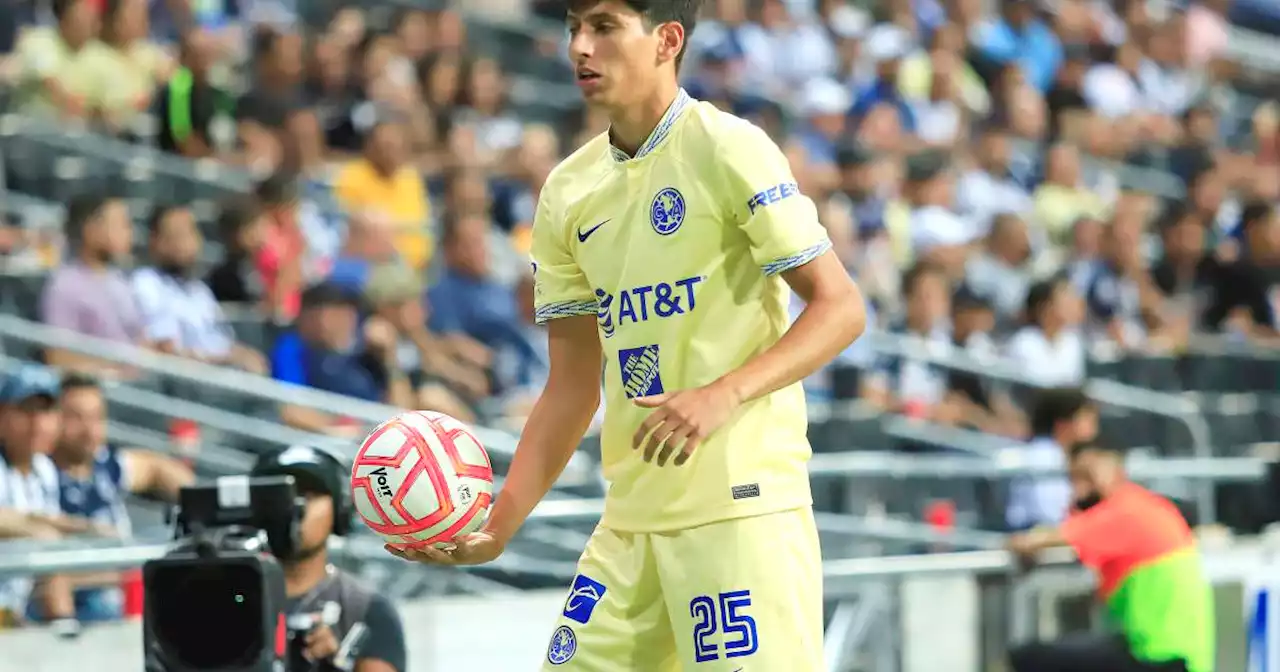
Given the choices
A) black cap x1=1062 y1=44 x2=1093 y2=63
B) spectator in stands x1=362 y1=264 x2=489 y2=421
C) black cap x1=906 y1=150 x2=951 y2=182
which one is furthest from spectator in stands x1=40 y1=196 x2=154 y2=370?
black cap x1=1062 y1=44 x2=1093 y2=63

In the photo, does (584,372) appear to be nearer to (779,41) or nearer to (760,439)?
(760,439)

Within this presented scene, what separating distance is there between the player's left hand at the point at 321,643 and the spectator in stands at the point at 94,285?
4103 mm

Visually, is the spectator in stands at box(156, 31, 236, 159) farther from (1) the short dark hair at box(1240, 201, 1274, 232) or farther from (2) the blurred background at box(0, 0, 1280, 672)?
(1) the short dark hair at box(1240, 201, 1274, 232)

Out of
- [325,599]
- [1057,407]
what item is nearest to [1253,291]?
[1057,407]

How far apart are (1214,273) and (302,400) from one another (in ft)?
25.3

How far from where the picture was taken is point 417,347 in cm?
1030

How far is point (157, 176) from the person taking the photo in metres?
11.1

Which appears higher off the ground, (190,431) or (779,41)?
(779,41)

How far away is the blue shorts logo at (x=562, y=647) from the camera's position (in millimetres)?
4246

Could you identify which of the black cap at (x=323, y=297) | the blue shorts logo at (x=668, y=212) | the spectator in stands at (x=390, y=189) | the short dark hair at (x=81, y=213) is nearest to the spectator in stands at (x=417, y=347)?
the black cap at (x=323, y=297)

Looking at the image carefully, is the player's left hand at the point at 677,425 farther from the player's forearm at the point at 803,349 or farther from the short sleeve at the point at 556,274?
the short sleeve at the point at 556,274

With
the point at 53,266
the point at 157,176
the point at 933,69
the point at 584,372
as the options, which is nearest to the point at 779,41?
the point at 933,69

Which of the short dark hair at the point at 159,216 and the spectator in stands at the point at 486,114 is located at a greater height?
the spectator in stands at the point at 486,114

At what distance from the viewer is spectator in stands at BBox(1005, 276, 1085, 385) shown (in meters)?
12.6
